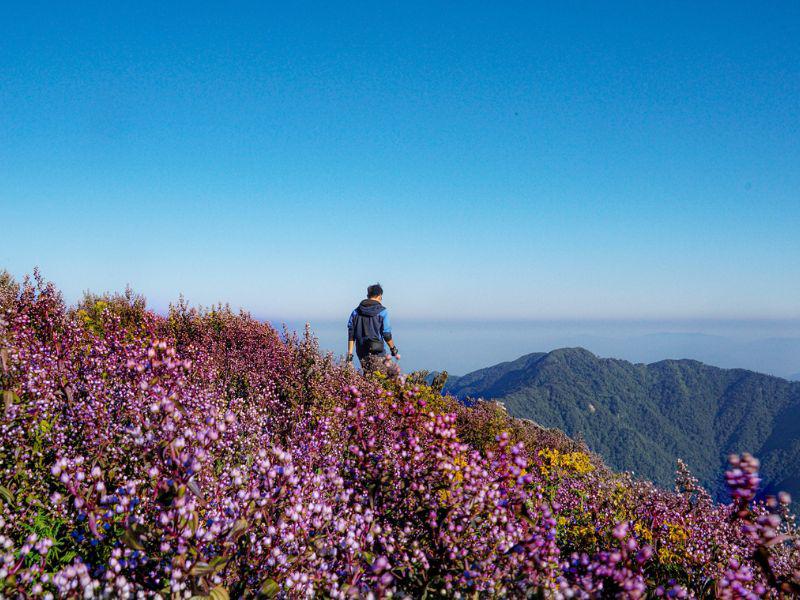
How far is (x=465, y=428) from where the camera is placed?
415 inches

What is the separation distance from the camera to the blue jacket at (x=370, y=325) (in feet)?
37.8

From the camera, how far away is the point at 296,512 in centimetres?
269

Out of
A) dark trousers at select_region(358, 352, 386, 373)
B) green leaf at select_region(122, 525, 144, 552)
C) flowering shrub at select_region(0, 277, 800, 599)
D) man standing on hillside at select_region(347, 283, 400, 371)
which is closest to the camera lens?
green leaf at select_region(122, 525, 144, 552)

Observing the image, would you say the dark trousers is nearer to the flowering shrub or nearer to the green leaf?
the flowering shrub

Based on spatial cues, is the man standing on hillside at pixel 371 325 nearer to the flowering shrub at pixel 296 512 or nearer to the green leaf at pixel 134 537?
the flowering shrub at pixel 296 512

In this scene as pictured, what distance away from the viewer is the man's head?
37.9 ft

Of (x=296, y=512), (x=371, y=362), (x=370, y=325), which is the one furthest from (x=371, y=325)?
(x=296, y=512)

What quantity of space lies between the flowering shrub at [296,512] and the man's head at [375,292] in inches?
207

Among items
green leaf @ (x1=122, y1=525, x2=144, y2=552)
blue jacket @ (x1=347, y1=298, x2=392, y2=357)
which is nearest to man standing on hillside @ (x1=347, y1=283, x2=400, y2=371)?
blue jacket @ (x1=347, y1=298, x2=392, y2=357)

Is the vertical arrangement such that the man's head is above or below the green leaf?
above

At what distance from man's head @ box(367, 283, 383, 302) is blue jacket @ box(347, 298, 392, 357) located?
89 mm

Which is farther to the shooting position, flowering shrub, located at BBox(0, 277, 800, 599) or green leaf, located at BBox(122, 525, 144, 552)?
flowering shrub, located at BBox(0, 277, 800, 599)

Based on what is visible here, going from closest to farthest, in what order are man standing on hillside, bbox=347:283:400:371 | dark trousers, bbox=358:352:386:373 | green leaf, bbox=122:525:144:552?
1. green leaf, bbox=122:525:144:552
2. dark trousers, bbox=358:352:386:373
3. man standing on hillside, bbox=347:283:400:371

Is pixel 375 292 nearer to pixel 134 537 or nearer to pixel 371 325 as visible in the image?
pixel 371 325
